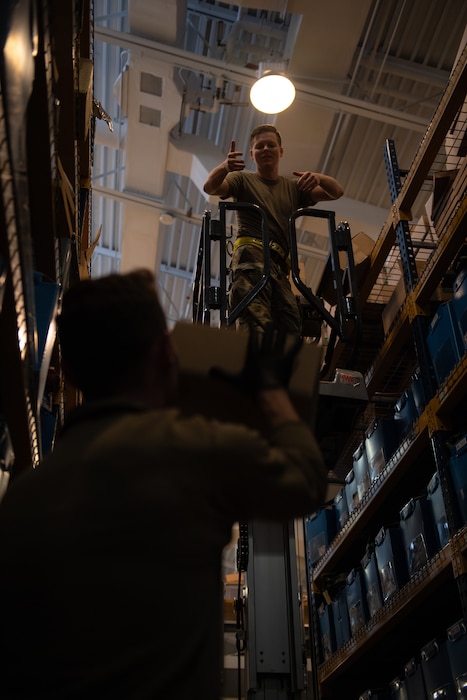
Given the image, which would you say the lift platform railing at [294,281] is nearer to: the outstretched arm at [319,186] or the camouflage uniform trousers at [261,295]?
the camouflage uniform trousers at [261,295]

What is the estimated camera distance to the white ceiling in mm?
6512

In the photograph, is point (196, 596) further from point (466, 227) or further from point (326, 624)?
point (326, 624)

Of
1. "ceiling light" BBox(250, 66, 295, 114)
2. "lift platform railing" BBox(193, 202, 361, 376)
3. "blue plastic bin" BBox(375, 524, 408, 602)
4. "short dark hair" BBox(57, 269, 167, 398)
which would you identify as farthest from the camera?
"ceiling light" BBox(250, 66, 295, 114)

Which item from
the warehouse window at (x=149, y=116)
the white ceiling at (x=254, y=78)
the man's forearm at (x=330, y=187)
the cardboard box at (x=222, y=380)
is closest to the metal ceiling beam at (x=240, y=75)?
the white ceiling at (x=254, y=78)

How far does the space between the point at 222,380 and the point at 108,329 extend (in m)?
0.23

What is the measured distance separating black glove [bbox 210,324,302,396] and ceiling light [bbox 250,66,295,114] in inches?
200

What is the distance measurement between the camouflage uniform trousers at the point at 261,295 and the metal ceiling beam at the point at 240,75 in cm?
367

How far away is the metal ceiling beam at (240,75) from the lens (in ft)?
21.5

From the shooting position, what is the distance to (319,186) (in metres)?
3.87

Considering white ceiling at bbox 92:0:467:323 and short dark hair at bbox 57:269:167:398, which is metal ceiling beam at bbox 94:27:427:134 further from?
short dark hair at bbox 57:269:167:398

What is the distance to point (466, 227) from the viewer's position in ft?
12.8

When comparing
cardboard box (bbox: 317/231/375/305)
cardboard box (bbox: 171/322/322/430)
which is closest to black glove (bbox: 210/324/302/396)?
cardboard box (bbox: 171/322/322/430)

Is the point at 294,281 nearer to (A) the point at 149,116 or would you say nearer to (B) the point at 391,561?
(B) the point at 391,561

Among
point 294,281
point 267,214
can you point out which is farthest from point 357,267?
point 294,281
